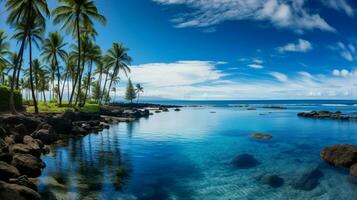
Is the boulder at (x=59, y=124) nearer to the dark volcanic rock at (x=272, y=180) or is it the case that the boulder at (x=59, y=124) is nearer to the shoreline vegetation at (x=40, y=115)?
the shoreline vegetation at (x=40, y=115)

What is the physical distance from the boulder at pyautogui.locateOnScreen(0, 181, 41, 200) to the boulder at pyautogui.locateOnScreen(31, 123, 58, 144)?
1532 cm

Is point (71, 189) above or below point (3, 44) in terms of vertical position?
below

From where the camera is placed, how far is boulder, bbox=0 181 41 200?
10.6 metres

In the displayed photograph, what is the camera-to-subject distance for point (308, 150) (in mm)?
26078

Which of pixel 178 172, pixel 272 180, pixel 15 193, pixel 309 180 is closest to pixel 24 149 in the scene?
pixel 15 193

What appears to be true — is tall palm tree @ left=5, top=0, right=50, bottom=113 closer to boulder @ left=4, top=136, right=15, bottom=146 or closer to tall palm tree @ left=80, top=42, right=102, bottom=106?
boulder @ left=4, top=136, right=15, bottom=146

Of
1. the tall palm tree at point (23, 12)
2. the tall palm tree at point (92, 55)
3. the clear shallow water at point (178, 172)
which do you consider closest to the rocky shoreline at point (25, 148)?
the clear shallow water at point (178, 172)

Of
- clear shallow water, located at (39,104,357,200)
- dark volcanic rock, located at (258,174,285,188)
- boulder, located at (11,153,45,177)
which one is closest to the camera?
clear shallow water, located at (39,104,357,200)

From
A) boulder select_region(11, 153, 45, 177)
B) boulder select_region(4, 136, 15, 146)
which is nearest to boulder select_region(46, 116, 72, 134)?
boulder select_region(4, 136, 15, 146)

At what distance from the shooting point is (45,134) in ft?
85.7

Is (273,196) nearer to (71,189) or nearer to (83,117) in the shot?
(71,189)

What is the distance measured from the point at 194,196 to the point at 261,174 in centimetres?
581

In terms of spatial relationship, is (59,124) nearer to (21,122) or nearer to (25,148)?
(21,122)

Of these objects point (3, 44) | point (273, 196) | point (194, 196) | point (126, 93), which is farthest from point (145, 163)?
point (126, 93)
